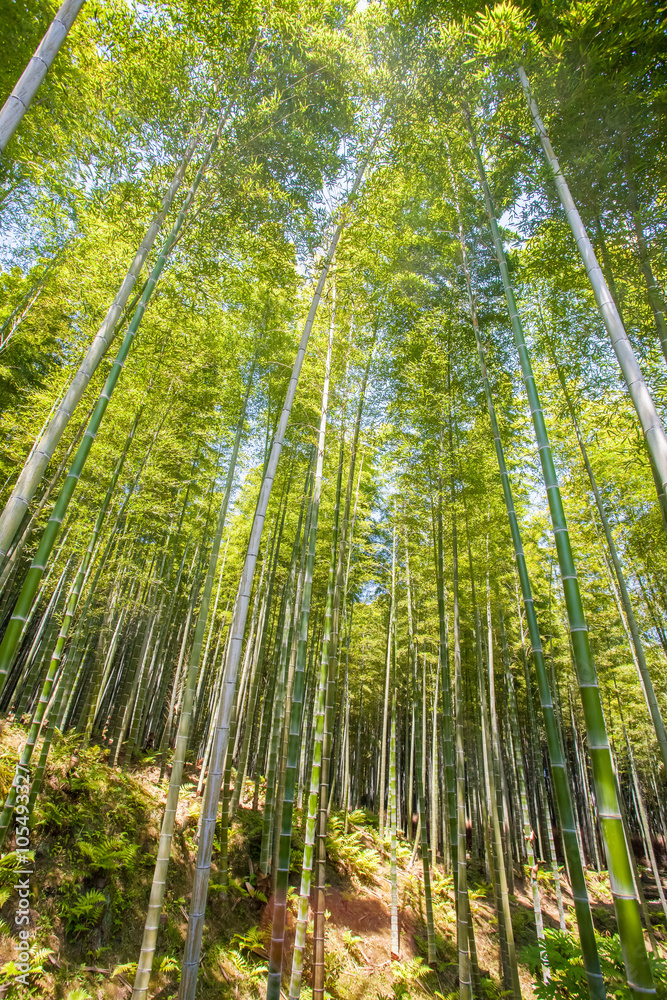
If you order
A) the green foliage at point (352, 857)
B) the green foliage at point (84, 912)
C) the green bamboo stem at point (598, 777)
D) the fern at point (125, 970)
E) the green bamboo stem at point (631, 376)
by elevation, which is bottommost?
the fern at point (125, 970)

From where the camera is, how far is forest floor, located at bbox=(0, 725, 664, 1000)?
3311mm

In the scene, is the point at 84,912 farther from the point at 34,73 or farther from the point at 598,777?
the point at 34,73

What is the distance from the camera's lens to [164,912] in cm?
424

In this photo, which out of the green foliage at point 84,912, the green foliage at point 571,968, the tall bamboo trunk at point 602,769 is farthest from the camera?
the green foliage at point 84,912

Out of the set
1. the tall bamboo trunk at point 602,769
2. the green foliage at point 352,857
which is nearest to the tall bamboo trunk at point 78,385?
the tall bamboo trunk at point 602,769

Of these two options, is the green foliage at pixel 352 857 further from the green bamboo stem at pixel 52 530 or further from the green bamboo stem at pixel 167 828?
the green bamboo stem at pixel 52 530

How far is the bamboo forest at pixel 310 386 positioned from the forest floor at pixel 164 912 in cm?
3

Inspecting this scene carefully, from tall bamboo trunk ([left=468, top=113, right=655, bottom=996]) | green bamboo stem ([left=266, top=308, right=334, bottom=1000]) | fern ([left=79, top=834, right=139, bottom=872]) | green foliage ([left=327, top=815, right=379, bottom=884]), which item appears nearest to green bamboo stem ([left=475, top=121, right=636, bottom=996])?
tall bamboo trunk ([left=468, top=113, right=655, bottom=996])

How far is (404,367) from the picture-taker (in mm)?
5027

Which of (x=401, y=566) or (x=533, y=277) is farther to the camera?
(x=401, y=566)

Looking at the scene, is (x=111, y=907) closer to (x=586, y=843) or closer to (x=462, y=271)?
(x=462, y=271)

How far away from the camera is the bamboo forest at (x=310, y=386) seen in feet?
8.18

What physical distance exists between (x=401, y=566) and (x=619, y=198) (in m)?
5.69

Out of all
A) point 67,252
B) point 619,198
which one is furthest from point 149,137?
point 619,198
